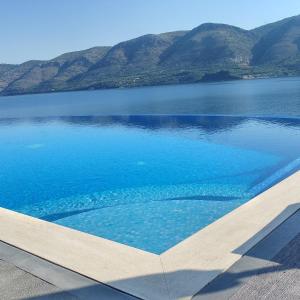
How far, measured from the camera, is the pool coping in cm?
543

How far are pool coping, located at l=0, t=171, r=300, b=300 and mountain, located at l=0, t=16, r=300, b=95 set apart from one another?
3121 inches

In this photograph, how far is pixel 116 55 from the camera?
509 feet

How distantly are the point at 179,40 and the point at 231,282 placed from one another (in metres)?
154

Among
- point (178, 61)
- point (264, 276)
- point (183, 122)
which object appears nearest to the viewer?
Result: point (264, 276)

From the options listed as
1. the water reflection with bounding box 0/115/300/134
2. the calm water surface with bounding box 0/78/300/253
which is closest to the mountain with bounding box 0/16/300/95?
the water reflection with bounding box 0/115/300/134

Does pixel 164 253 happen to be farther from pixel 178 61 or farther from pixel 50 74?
pixel 50 74

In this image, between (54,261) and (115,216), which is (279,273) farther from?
(115,216)

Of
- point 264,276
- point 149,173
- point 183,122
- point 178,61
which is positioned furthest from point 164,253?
point 178,61

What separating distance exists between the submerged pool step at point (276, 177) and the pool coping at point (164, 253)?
309 cm

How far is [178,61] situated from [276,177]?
121 meters

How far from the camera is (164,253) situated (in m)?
6.35

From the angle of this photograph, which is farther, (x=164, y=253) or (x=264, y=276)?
(x=164, y=253)

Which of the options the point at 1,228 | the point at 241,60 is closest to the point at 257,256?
the point at 1,228

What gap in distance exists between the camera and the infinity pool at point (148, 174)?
383 inches
